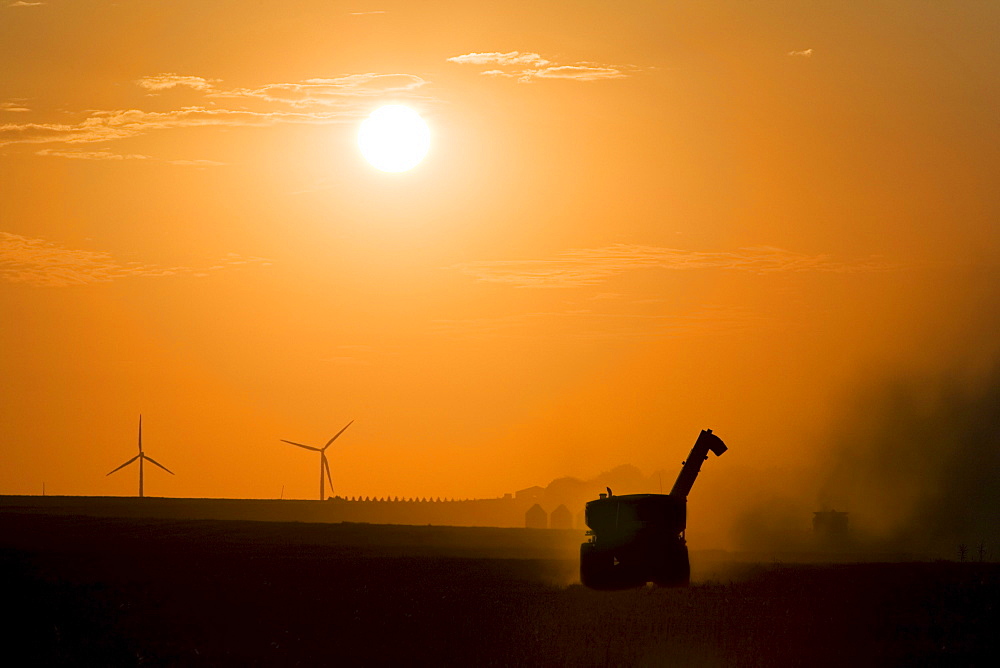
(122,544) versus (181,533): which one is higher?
(181,533)

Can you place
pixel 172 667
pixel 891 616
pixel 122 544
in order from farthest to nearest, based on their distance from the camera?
pixel 122 544
pixel 891 616
pixel 172 667

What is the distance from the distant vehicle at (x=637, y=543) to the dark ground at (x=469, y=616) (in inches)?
29.1

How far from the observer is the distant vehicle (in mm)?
50969

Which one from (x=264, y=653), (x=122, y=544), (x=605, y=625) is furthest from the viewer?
(x=122, y=544)

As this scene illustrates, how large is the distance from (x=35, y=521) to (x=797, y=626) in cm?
11321

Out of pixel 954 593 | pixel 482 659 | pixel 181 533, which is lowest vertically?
pixel 482 659

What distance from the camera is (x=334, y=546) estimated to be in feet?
357

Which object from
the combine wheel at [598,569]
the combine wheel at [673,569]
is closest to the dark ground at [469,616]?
the combine wheel at [673,569]

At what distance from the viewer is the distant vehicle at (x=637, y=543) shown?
5097cm

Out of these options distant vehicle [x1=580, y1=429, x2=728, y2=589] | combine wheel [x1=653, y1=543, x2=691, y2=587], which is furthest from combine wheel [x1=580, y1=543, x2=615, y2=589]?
combine wheel [x1=653, y1=543, x2=691, y2=587]

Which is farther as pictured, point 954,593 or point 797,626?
point 954,593

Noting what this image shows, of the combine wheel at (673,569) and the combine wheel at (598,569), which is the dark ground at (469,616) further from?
the combine wheel at (598,569)

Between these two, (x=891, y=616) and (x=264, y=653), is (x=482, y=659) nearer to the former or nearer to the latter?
(x=264, y=653)

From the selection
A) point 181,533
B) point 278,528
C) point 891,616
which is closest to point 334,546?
point 181,533
